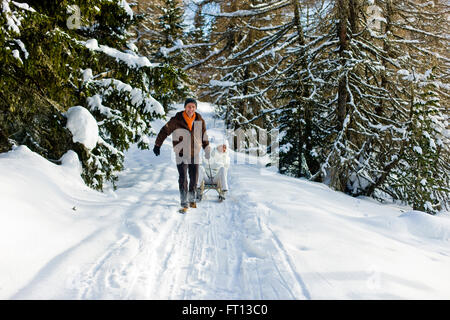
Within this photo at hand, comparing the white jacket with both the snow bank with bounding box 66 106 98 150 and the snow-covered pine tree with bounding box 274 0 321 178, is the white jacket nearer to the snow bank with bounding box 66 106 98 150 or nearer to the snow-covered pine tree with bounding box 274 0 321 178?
the snow bank with bounding box 66 106 98 150

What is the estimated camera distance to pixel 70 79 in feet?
18.8

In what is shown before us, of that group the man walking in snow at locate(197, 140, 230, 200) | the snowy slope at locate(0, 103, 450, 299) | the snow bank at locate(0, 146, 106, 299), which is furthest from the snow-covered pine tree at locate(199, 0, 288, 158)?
the snow bank at locate(0, 146, 106, 299)

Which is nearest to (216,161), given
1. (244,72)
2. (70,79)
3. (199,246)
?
(199,246)

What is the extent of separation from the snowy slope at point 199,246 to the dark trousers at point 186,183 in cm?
33

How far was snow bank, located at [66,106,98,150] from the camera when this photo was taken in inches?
211

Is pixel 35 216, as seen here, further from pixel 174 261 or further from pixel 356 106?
pixel 356 106

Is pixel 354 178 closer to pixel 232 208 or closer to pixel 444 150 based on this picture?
pixel 444 150

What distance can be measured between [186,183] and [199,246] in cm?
198

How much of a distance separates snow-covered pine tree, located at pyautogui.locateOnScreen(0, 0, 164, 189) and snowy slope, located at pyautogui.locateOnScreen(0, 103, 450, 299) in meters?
0.77

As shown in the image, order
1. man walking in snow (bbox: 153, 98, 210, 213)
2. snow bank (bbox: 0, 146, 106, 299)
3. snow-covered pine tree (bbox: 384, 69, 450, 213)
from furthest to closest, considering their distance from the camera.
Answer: snow-covered pine tree (bbox: 384, 69, 450, 213)
man walking in snow (bbox: 153, 98, 210, 213)
snow bank (bbox: 0, 146, 106, 299)

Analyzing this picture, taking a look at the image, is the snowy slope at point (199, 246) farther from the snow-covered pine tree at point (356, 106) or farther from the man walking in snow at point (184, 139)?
the snow-covered pine tree at point (356, 106)

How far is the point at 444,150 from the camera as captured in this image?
761 centimetres

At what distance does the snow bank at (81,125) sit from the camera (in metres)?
5.35

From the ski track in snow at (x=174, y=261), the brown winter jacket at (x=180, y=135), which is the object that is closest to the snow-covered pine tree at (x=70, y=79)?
the brown winter jacket at (x=180, y=135)
